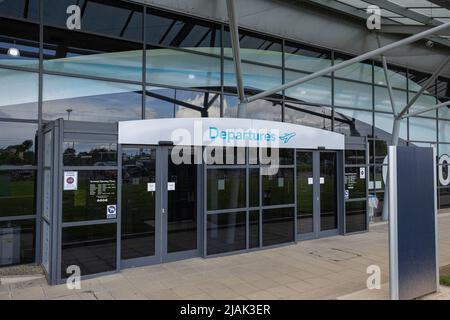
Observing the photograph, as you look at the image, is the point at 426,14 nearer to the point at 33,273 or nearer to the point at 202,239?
the point at 202,239

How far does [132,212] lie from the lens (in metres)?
7.28

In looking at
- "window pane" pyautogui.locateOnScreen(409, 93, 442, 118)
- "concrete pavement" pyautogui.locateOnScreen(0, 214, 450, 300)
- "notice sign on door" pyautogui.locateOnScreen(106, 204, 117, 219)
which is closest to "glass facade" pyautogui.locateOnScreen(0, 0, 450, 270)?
"notice sign on door" pyautogui.locateOnScreen(106, 204, 117, 219)

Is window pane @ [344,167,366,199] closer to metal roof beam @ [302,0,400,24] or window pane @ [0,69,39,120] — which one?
metal roof beam @ [302,0,400,24]

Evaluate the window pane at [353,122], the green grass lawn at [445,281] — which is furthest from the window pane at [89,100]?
the window pane at [353,122]

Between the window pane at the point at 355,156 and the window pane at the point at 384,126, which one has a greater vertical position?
the window pane at the point at 384,126

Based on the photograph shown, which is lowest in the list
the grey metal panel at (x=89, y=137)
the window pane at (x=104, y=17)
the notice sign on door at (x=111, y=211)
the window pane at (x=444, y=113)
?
the notice sign on door at (x=111, y=211)

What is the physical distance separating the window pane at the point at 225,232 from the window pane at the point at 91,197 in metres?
2.20

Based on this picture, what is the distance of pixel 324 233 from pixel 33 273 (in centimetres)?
695

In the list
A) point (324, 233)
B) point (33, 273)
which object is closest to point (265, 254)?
point (324, 233)

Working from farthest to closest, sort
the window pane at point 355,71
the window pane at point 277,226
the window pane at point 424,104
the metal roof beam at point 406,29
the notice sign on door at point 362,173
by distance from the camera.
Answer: the window pane at point 424,104, the window pane at point 355,71, the metal roof beam at point 406,29, the notice sign on door at point 362,173, the window pane at point 277,226

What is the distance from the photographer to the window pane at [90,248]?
20.3 feet

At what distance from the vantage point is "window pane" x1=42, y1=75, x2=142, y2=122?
7.48m

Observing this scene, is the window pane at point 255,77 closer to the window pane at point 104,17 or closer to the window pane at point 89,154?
the window pane at point 104,17

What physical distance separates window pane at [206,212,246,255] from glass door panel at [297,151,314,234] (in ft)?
7.02
